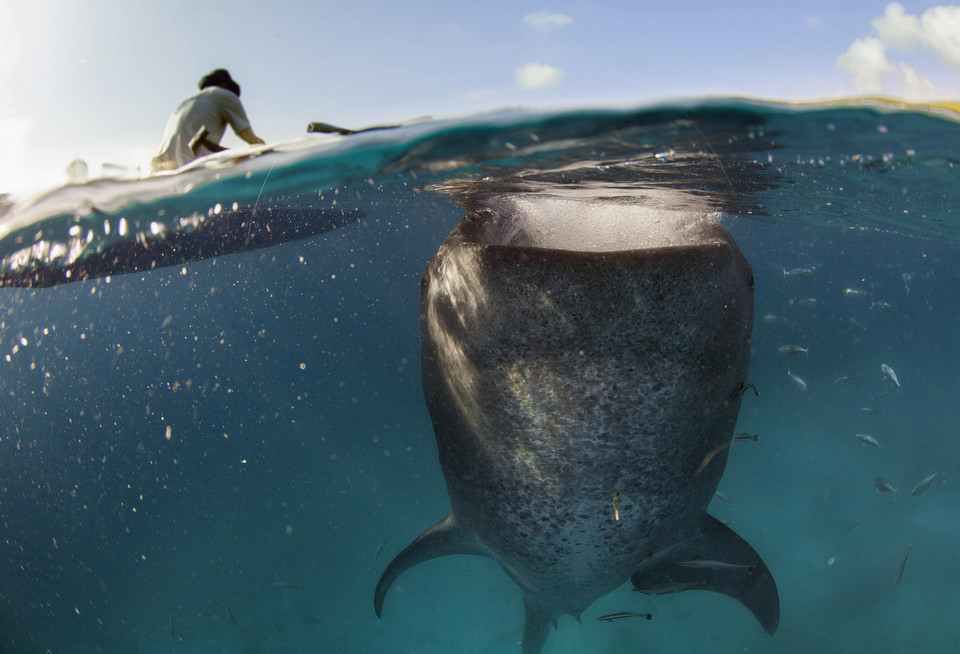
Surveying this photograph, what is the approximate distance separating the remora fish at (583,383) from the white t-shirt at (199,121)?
298 centimetres

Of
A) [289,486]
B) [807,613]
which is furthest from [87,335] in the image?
[807,613]

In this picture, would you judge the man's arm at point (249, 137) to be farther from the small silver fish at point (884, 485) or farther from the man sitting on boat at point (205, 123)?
the small silver fish at point (884, 485)

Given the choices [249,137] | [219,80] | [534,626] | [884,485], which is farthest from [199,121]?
[884,485]

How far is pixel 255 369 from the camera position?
205 feet

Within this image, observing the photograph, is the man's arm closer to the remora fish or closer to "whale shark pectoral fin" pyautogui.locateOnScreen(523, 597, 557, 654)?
the remora fish

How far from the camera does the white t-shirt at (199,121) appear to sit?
183 inches

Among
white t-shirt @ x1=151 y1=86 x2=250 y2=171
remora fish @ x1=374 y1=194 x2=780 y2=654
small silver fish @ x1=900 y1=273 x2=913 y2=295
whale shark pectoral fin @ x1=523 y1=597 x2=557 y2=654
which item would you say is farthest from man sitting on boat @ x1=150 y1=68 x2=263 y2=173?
small silver fish @ x1=900 y1=273 x2=913 y2=295

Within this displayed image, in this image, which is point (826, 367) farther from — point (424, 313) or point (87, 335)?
point (87, 335)

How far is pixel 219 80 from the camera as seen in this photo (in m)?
5.20

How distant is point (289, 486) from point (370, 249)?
3761cm

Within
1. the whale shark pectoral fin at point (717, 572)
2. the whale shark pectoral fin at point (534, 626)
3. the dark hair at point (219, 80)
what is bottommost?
the whale shark pectoral fin at point (534, 626)

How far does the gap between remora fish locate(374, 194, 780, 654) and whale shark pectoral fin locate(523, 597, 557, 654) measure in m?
1.29

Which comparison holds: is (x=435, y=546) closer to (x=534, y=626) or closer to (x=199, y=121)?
(x=534, y=626)

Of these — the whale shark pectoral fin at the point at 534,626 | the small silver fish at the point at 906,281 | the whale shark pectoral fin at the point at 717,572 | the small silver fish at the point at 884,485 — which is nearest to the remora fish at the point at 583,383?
the whale shark pectoral fin at the point at 717,572
